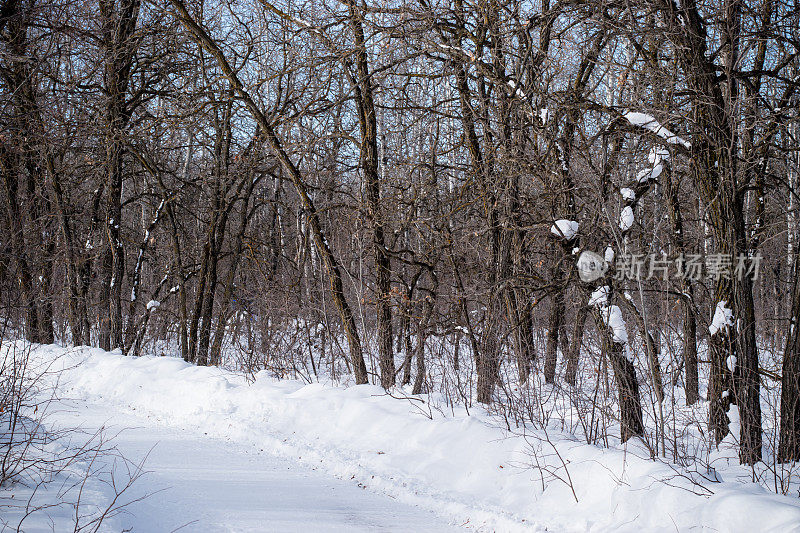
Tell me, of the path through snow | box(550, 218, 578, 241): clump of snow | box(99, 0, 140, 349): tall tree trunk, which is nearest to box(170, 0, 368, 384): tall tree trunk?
the path through snow

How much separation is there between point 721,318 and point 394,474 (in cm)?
354

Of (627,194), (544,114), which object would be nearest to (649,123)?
(627,194)

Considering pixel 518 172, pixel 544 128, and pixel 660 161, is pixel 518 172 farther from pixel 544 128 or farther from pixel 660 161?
pixel 660 161

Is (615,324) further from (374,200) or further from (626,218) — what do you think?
(374,200)

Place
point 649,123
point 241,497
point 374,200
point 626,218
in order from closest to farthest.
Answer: point 241,497, point 649,123, point 626,218, point 374,200

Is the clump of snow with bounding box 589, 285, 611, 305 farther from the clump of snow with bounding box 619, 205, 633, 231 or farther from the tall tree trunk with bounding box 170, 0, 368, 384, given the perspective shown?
the tall tree trunk with bounding box 170, 0, 368, 384

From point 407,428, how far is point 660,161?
3.89m

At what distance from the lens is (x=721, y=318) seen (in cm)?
611

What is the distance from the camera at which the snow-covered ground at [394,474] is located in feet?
14.2

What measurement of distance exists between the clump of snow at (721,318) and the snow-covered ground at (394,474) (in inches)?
52.4

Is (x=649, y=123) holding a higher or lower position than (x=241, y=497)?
higher

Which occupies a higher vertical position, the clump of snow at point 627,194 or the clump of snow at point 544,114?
Result: the clump of snow at point 544,114

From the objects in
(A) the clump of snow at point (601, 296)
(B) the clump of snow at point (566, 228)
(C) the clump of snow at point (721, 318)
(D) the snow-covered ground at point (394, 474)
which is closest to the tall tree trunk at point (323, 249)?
(D) the snow-covered ground at point (394, 474)

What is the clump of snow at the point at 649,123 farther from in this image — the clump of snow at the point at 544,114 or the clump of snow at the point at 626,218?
the clump of snow at the point at 544,114
